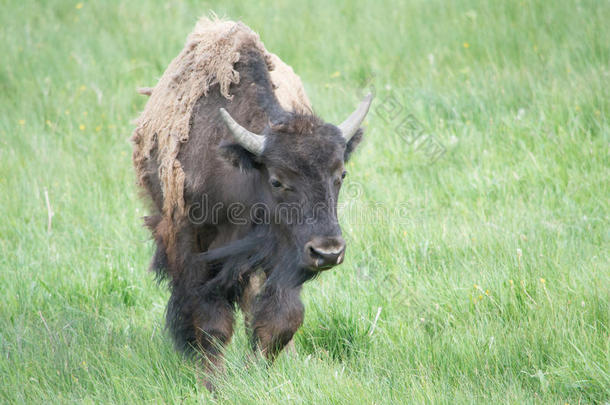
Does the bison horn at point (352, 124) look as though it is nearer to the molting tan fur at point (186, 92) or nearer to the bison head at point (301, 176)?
the bison head at point (301, 176)

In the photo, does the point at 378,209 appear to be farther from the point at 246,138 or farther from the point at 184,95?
the point at 246,138

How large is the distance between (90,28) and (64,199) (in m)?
4.31

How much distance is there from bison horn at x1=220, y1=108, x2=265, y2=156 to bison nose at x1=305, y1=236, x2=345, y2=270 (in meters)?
0.66

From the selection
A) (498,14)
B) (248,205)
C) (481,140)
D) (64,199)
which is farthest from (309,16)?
(248,205)

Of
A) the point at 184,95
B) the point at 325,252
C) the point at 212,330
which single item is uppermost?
the point at 184,95

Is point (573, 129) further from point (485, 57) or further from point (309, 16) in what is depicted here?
point (309, 16)

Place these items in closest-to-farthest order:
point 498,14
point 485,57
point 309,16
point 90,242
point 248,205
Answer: point 248,205 < point 90,242 < point 485,57 < point 498,14 < point 309,16

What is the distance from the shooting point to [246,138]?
4148 mm

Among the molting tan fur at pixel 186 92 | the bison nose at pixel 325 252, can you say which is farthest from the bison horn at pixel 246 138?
the bison nose at pixel 325 252

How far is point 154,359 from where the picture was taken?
4402mm

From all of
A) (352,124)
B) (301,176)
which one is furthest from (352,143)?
(301,176)

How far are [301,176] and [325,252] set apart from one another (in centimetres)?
47

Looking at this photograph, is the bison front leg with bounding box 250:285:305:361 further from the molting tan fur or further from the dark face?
the molting tan fur

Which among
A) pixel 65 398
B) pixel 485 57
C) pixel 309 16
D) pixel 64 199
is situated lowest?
pixel 65 398
